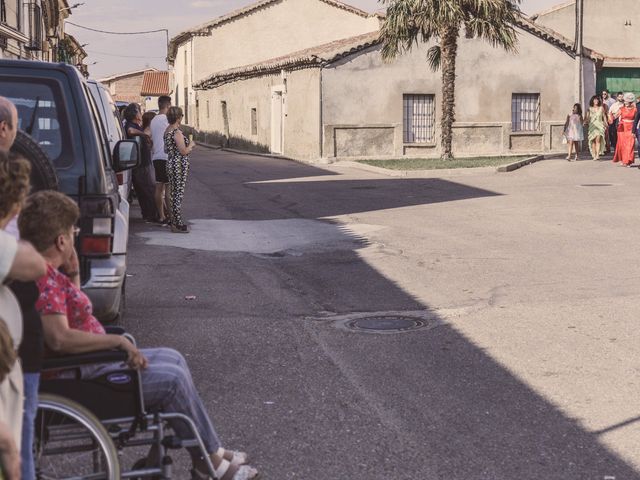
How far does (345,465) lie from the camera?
4938 mm

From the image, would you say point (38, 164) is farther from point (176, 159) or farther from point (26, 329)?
point (176, 159)

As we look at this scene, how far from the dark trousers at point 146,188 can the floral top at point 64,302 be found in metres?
11.2

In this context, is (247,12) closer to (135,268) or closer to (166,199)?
(166,199)

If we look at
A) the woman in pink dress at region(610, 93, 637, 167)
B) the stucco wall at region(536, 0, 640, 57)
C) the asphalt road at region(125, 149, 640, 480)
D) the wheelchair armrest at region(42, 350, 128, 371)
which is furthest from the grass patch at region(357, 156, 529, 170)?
the wheelchair armrest at region(42, 350, 128, 371)

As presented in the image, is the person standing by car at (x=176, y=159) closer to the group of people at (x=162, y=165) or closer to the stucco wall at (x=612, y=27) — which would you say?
the group of people at (x=162, y=165)

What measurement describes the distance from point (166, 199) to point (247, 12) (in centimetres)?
4112

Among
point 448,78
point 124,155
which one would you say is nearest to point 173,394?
point 124,155

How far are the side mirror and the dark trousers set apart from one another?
23.9ft

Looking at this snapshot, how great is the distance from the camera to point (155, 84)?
10731cm

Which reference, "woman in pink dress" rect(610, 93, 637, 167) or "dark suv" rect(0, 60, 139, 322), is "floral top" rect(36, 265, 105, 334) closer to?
"dark suv" rect(0, 60, 139, 322)

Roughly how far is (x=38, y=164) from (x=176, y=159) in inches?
356

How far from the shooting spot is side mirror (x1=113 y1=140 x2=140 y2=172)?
802 centimetres

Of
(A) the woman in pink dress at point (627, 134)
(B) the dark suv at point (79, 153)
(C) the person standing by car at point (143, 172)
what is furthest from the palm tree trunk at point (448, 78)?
(B) the dark suv at point (79, 153)

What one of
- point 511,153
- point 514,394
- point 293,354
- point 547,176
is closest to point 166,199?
point 293,354
